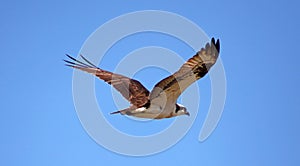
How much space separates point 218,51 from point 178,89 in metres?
1.12

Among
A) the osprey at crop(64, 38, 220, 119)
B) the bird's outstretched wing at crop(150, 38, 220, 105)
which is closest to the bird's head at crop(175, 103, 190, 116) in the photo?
the osprey at crop(64, 38, 220, 119)

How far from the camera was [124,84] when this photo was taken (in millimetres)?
16484

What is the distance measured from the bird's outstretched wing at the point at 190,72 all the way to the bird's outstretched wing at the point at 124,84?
2.71 feet

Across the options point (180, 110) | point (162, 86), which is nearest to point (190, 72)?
point (162, 86)

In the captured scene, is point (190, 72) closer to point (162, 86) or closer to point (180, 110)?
point (162, 86)

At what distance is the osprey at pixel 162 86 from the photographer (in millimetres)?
14688

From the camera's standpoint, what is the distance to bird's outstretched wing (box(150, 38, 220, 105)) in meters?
14.6

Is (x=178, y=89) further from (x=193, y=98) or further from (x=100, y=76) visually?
(x=100, y=76)

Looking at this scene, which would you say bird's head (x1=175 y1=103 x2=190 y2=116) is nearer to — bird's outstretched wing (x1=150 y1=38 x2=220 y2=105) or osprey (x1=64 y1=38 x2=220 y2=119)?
osprey (x1=64 y1=38 x2=220 y2=119)

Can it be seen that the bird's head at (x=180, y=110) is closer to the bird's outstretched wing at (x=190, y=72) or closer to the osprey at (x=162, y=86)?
the osprey at (x=162, y=86)

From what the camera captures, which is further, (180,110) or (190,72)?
(180,110)

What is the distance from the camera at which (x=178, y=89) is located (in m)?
15.0

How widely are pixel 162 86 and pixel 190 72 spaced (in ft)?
2.11

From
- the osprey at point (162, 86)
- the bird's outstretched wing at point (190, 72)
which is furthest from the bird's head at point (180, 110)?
the bird's outstretched wing at point (190, 72)
